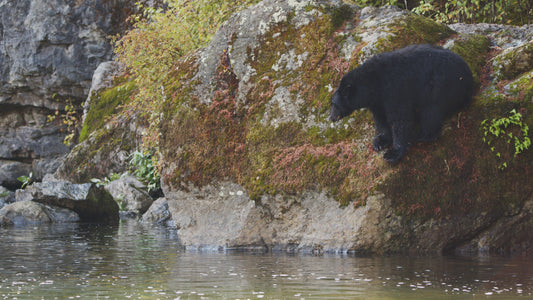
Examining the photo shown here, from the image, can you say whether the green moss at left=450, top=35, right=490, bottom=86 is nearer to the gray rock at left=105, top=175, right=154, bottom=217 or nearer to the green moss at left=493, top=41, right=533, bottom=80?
the green moss at left=493, top=41, right=533, bottom=80

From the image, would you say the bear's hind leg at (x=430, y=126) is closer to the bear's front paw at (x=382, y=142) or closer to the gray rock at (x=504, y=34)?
the bear's front paw at (x=382, y=142)

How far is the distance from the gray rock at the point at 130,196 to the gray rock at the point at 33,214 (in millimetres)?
1274

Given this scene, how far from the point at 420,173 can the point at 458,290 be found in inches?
91.3

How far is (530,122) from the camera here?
6.65 metres

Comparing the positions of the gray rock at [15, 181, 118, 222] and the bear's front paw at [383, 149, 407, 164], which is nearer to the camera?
the bear's front paw at [383, 149, 407, 164]

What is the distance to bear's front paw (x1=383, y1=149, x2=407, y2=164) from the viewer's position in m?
6.71

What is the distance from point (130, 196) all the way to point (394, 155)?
939 cm

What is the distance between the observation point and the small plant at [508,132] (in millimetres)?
6598

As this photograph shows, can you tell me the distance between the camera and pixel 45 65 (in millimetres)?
21672

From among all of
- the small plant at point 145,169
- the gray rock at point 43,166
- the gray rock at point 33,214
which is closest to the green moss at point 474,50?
the small plant at point 145,169

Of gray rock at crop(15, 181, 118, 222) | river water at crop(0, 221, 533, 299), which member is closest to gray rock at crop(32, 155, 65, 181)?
gray rock at crop(15, 181, 118, 222)

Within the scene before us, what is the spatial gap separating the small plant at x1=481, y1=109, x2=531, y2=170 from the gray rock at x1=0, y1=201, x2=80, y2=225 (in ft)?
32.6

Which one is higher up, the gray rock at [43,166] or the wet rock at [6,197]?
the gray rock at [43,166]

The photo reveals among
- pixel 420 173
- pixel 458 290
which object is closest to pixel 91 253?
pixel 420 173
